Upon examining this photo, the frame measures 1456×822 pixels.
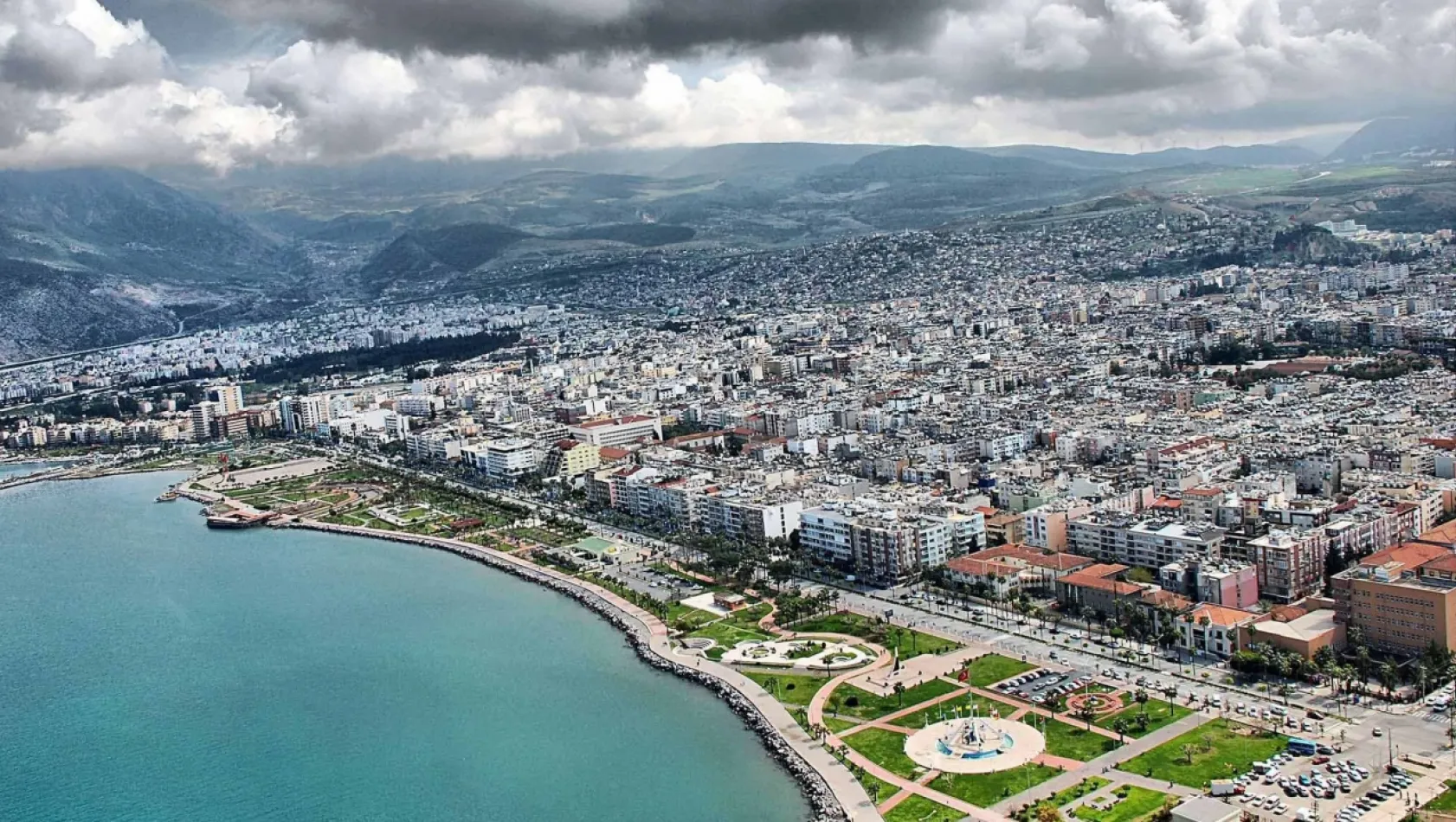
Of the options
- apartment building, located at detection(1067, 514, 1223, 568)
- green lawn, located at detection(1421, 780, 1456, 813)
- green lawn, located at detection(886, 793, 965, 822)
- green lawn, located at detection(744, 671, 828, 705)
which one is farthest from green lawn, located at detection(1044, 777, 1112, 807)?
apartment building, located at detection(1067, 514, 1223, 568)

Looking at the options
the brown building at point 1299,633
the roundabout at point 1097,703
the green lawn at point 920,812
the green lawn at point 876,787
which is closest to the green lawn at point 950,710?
the roundabout at point 1097,703

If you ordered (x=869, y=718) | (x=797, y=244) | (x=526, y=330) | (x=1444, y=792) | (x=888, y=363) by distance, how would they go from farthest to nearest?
(x=797, y=244), (x=526, y=330), (x=888, y=363), (x=869, y=718), (x=1444, y=792)

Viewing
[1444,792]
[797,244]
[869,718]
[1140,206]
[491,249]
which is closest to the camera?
[1444,792]

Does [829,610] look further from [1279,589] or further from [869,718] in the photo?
[1279,589]

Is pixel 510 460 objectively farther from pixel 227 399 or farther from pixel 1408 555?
pixel 1408 555

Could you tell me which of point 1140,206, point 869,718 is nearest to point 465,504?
point 869,718

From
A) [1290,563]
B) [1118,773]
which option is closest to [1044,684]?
[1118,773]

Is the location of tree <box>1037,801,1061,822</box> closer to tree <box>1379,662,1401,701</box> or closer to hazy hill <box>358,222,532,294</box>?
tree <box>1379,662,1401,701</box>
